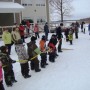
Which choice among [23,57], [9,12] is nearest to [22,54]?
[23,57]

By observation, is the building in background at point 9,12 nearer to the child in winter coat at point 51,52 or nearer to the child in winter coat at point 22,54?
the child in winter coat at point 51,52

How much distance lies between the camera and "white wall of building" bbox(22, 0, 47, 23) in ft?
120

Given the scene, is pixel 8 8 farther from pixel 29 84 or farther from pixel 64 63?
pixel 29 84

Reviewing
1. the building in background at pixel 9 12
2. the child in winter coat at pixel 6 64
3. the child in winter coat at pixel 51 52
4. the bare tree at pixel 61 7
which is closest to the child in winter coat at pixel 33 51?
the child in winter coat at pixel 6 64

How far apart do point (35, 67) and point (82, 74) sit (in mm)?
1986

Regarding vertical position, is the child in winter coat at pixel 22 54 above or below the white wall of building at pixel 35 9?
below

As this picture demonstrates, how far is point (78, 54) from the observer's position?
16.3m

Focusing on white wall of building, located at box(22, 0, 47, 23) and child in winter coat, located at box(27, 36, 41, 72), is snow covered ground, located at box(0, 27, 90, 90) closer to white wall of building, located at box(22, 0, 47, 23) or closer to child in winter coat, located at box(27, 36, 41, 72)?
child in winter coat, located at box(27, 36, 41, 72)

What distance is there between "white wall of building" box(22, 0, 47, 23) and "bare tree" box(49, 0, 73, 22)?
60.7 feet

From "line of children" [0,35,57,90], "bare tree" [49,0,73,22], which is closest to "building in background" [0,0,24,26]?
"line of children" [0,35,57,90]

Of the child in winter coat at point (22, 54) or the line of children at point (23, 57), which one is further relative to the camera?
the child in winter coat at point (22, 54)

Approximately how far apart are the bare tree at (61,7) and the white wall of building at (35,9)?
18.5 m

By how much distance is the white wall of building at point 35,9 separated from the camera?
3666 cm

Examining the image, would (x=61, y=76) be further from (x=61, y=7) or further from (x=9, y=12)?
(x=61, y=7)
